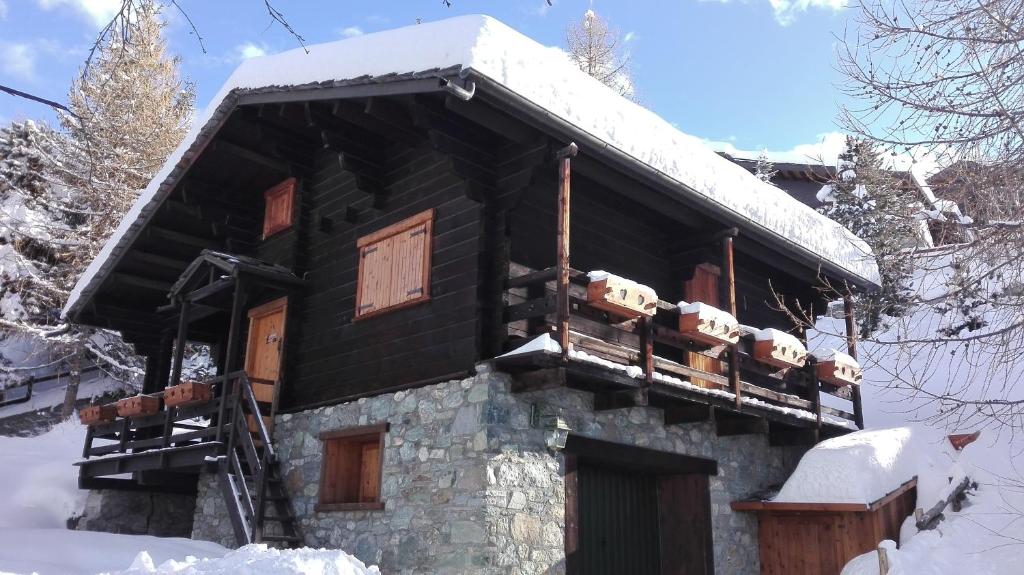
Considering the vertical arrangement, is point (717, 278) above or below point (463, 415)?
above

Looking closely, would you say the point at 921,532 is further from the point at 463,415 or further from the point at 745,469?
the point at 463,415

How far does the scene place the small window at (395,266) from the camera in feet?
31.1

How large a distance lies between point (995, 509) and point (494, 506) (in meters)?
6.65

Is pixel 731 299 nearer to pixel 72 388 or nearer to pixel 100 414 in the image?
pixel 100 414

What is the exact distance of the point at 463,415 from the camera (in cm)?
829

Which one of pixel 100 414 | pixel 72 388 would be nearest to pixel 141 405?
pixel 100 414

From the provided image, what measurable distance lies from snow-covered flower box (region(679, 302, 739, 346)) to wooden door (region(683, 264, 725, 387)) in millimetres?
1331

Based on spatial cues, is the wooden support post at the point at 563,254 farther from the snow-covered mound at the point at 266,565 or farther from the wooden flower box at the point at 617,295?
the snow-covered mound at the point at 266,565

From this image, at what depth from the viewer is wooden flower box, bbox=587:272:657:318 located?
26.1ft

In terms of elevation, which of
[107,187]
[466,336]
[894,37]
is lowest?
[466,336]

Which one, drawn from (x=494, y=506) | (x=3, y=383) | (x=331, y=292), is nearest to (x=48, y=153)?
(x=3, y=383)

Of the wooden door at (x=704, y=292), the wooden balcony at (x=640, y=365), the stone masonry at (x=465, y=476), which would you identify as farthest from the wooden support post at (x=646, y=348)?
the wooden door at (x=704, y=292)

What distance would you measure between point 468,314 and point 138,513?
7.46m

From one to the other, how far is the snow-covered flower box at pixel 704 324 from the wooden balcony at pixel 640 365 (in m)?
0.10
